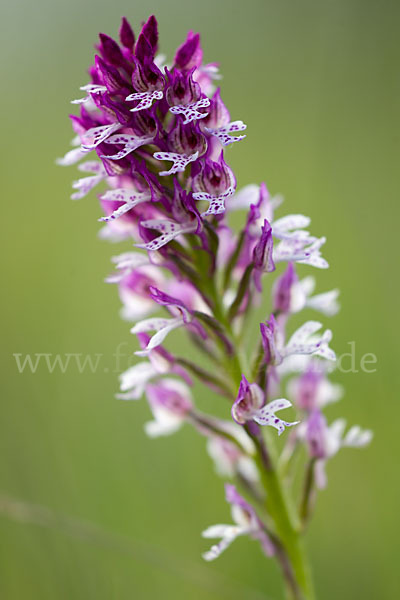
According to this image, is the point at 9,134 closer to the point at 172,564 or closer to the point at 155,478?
the point at 155,478

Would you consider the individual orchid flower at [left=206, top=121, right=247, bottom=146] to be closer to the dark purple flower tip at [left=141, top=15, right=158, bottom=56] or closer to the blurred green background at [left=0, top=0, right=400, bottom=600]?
the dark purple flower tip at [left=141, top=15, right=158, bottom=56]

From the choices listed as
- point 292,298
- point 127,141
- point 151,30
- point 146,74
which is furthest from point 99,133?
point 292,298

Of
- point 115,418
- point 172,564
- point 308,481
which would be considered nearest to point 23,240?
point 115,418

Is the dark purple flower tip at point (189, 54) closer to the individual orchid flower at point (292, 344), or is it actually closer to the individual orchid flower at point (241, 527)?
the individual orchid flower at point (292, 344)

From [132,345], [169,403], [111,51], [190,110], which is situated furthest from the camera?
[132,345]

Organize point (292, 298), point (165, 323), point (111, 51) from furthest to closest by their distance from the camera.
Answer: point (292, 298) < point (165, 323) < point (111, 51)

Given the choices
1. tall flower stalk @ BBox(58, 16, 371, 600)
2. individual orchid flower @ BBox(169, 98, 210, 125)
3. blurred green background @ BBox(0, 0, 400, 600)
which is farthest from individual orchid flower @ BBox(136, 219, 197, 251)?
blurred green background @ BBox(0, 0, 400, 600)

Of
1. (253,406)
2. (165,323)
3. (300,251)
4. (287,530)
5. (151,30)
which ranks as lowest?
(287,530)

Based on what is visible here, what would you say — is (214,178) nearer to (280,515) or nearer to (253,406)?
(253,406)
